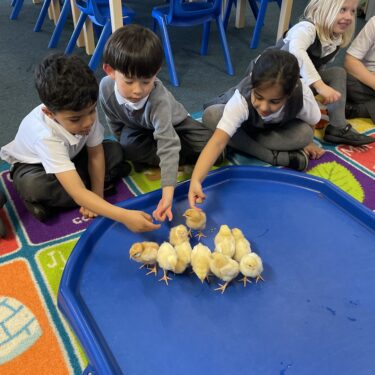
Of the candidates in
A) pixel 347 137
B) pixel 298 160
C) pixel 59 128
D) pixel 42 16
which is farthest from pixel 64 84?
pixel 42 16

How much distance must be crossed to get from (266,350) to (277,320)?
2.6 inches

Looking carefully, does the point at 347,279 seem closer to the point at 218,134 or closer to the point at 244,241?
the point at 244,241

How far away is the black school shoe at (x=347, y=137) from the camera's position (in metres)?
1.31

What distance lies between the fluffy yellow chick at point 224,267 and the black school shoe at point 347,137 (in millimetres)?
729

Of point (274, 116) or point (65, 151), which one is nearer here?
point (65, 151)

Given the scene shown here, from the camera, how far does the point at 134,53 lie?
2.81 feet

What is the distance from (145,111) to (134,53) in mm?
191

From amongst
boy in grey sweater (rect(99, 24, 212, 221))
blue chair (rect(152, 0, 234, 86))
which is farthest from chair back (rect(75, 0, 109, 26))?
boy in grey sweater (rect(99, 24, 212, 221))

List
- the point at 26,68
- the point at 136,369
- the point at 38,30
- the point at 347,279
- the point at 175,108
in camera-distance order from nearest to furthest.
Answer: the point at 136,369, the point at 347,279, the point at 175,108, the point at 26,68, the point at 38,30

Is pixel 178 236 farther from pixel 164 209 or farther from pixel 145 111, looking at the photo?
pixel 145 111

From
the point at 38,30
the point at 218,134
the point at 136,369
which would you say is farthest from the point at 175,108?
the point at 38,30

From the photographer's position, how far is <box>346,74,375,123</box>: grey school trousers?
4.82 feet

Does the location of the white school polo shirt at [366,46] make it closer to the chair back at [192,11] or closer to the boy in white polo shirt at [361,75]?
the boy in white polo shirt at [361,75]

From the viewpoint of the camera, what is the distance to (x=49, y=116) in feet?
2.86
